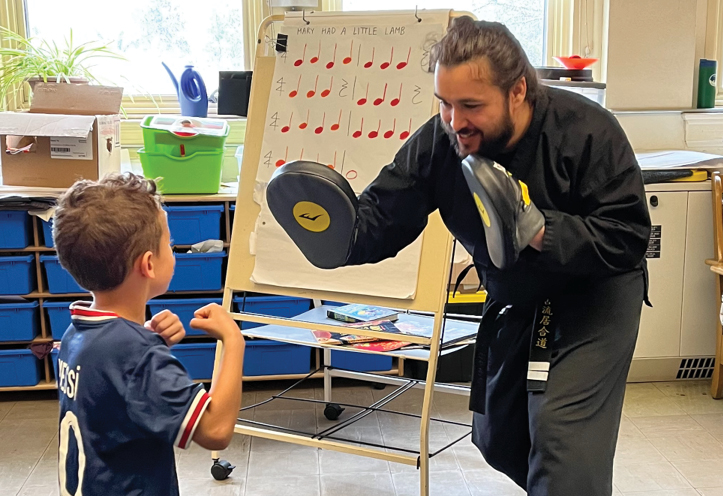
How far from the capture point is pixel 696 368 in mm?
3404

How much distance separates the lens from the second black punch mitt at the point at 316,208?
173 cm

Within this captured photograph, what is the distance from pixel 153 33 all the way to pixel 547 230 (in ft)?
8.85

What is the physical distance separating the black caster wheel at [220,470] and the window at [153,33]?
1839 millimetres

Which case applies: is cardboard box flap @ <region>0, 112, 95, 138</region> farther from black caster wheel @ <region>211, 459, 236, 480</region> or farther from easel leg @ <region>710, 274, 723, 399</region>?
easel leg @ <region>710, 274, 723, 399</region>

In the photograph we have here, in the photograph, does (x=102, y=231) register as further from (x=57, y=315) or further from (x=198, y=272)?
(x=57, y=315)

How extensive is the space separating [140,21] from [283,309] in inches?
60.3

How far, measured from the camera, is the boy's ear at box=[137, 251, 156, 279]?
1.38 meters

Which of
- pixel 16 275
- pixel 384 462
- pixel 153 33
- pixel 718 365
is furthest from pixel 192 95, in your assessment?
pixel 718 365

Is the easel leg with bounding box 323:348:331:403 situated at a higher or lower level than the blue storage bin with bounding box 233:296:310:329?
lower

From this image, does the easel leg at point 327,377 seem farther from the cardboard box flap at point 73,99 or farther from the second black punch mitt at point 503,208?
the second black punch mitt at point 503,208

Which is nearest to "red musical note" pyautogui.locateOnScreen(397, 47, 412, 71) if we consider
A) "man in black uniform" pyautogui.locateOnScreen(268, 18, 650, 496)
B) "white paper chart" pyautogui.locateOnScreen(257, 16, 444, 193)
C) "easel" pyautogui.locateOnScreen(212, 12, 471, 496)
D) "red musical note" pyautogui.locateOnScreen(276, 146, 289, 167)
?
"white paper chart" pyautogui.locateOnScreen(257, 16, 444, 193)

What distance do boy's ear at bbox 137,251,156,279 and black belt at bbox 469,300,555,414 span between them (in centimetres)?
80

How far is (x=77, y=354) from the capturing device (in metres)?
1.32

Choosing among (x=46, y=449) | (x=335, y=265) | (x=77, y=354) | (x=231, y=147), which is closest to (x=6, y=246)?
(x=46, y=449)
